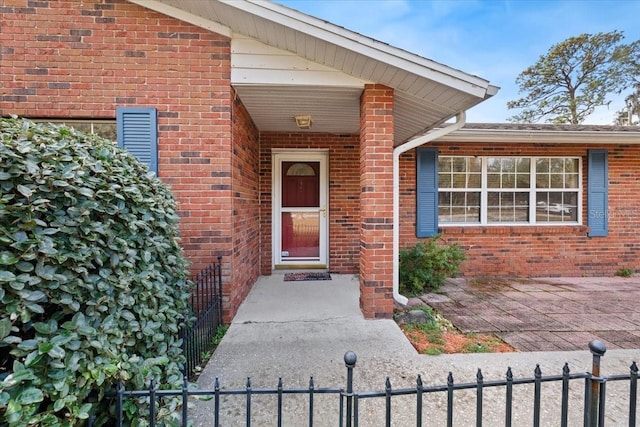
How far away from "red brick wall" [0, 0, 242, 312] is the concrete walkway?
3.22 feet

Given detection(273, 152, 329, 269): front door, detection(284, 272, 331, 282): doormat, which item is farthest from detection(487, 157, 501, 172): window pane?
detection(284, 272, 331, 282): doormat

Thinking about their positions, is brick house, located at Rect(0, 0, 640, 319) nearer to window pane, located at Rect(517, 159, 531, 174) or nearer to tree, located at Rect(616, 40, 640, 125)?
window pane, located at Rect(517, 159, 531, 174)

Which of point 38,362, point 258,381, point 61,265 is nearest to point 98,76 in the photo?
point 61,265

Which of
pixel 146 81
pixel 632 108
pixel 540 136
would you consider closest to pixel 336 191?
pixel 146 81

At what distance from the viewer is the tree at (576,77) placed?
48.9 feet

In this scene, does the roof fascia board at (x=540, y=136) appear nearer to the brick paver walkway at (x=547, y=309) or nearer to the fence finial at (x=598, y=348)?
the brick paver walkway at (x=547, y=309)

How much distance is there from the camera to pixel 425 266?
5.09m

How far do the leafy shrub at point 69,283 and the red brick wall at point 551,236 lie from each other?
5043 mm

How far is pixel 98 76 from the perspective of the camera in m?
3.46

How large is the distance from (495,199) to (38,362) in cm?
695

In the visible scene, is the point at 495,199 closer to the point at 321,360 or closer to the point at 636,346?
the point at 636,346

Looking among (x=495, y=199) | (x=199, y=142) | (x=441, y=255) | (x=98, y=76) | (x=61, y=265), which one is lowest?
(x=441, y=255)

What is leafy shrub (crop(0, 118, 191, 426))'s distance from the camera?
1.19 meters

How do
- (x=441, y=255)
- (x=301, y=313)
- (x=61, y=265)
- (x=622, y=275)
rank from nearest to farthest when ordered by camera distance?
(x=61, y=265) < (x=301, y=313) < (x=441, y=255) < (x=622, y=275)
